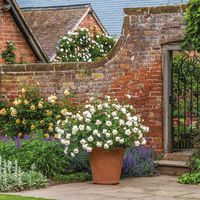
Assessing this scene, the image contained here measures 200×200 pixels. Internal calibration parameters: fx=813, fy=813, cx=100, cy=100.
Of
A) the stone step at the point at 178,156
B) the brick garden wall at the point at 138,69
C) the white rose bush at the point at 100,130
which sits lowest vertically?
the stone step at the point at 178,156

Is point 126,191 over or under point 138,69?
under

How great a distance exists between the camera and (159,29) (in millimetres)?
15195

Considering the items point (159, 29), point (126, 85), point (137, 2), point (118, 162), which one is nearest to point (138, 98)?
point (126, 85)

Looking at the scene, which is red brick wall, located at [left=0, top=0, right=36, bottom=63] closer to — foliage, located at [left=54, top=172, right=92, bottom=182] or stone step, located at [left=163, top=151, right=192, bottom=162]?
stone step, located at [left=163, top=151, right=192, bottom=162]

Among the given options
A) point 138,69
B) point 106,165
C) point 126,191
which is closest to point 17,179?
point 106,165

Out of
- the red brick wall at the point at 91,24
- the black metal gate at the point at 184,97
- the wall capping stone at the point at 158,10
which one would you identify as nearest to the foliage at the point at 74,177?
the black metal gate at the point at 184,97

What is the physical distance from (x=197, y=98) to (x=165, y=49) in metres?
1.10

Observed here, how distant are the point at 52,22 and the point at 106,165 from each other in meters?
15.5

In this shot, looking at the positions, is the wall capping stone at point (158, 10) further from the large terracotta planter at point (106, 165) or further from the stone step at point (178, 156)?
the large terracotta planter at point (106, 165)

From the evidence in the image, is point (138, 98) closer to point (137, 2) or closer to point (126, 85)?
point (126, 85)

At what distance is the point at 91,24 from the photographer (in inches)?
1122

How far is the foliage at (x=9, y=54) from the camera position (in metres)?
21.0

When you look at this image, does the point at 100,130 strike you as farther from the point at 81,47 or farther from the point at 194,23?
the point at 81,47

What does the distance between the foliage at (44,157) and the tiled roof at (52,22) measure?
491 inches
